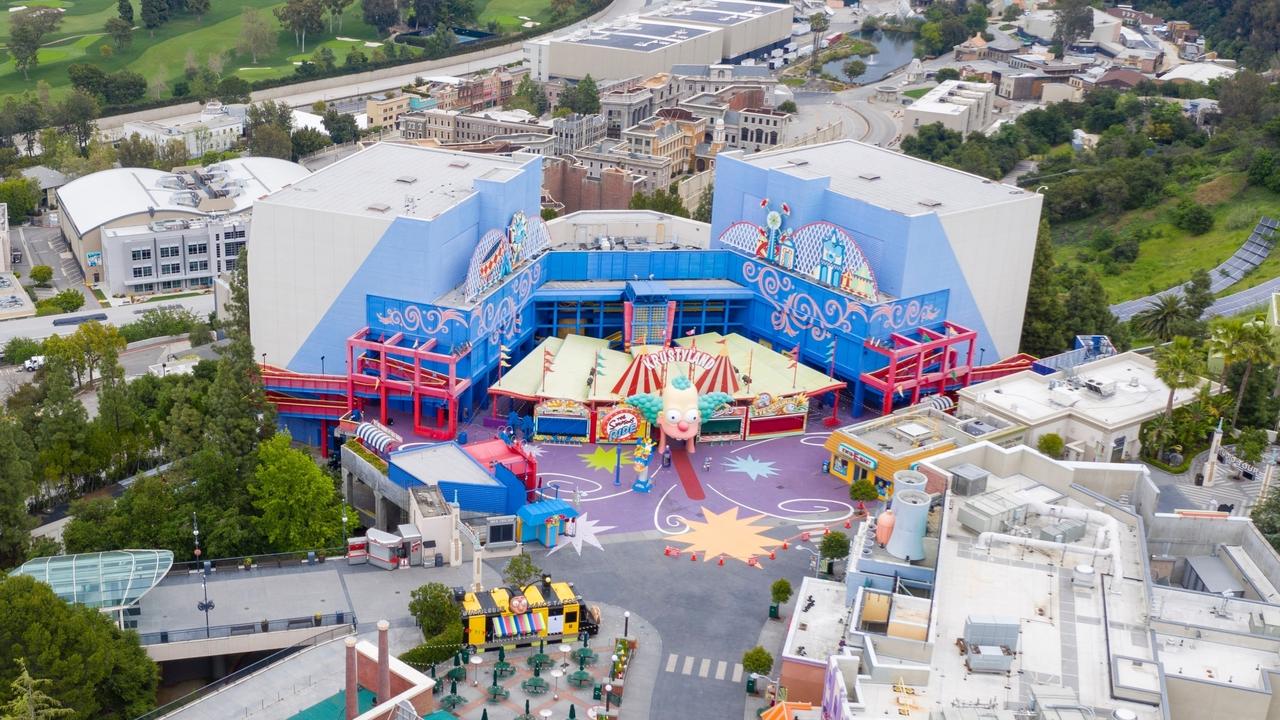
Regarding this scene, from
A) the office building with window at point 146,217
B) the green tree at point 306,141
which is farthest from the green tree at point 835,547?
the green tree at point 306,141

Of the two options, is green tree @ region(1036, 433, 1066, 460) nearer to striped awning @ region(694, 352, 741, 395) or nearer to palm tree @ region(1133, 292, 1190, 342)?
striped awning @ region(694, 352, 741, 395)

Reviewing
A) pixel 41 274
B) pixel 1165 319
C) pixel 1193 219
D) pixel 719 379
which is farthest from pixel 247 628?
pixel 1193 219

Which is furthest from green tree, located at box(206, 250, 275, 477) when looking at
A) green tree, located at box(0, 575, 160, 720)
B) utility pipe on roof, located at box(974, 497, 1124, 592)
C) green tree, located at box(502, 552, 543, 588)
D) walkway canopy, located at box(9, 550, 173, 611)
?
utility pipe on roof, located at box(974, 497, 1124, 592)

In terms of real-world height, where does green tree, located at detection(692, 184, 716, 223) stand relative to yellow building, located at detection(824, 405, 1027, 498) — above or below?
below

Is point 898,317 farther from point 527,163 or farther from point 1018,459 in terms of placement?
point 527,163

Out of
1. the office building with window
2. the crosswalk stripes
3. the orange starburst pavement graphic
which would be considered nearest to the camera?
the crosswalk stripes

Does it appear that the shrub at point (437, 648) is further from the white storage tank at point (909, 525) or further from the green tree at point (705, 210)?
the green tree at point (705, 210)
